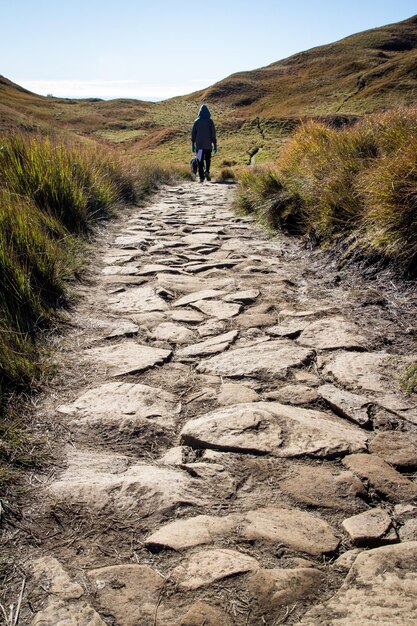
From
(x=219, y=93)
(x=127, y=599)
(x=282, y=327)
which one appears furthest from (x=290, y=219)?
(x=219, y=93)

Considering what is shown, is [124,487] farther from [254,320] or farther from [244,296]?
[244,296]

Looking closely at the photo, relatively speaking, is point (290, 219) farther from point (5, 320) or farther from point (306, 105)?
point (306, 105)

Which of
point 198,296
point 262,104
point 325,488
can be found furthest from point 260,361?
point 262,104

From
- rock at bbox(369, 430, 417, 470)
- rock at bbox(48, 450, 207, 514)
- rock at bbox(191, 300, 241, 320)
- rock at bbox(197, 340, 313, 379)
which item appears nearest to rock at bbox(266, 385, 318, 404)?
rock at bbox(197, 340, 313, 379)

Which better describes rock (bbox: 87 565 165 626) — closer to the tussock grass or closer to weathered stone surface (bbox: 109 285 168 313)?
weathered stone surface (bbox: 109 285 168 313)

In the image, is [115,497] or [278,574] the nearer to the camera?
[278,574]

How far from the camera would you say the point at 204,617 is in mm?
1327

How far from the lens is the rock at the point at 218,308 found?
3.60 metres

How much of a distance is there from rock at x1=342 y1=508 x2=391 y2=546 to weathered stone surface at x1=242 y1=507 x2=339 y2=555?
0.06 m

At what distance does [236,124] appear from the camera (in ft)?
131

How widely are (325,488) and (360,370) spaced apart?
96cm

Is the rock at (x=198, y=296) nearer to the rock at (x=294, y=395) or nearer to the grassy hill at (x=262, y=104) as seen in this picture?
the rock at (x=294, y=395)

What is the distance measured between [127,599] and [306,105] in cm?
4405

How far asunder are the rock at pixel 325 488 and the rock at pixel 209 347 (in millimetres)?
1192
